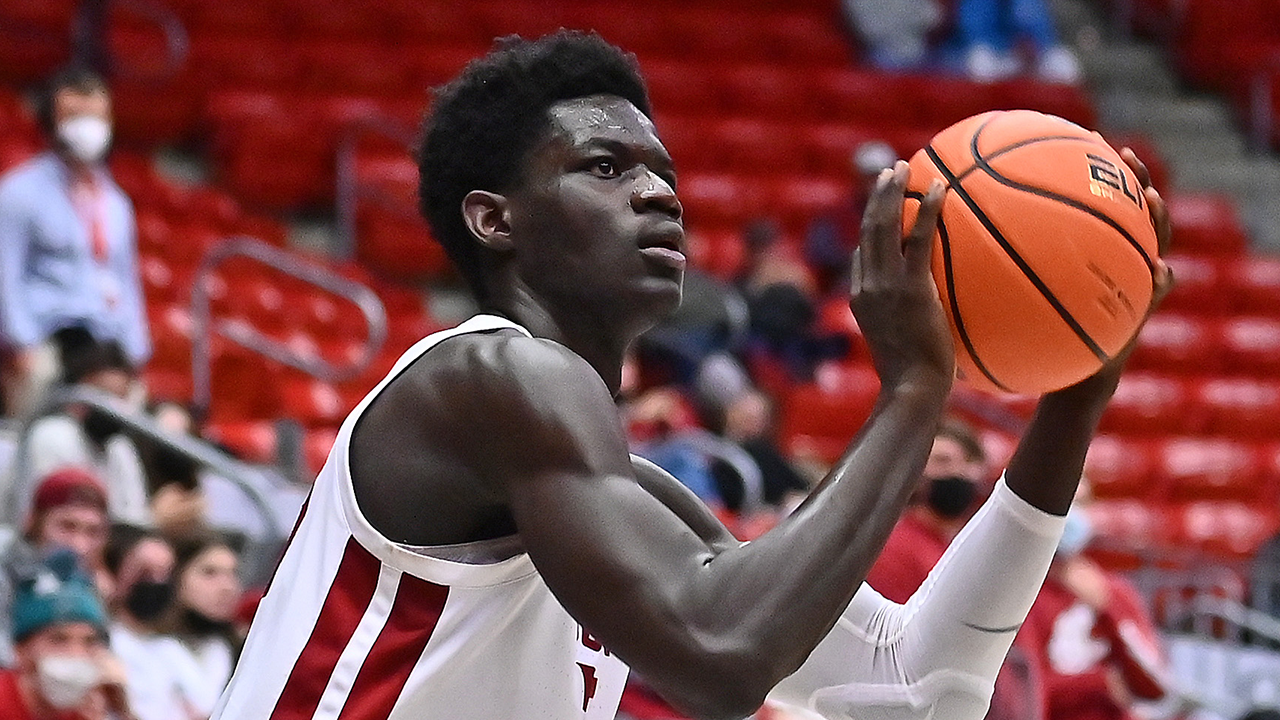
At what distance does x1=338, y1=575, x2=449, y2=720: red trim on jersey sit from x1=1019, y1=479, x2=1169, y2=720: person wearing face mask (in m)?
3.91

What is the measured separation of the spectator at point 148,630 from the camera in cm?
496

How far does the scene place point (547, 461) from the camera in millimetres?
1991

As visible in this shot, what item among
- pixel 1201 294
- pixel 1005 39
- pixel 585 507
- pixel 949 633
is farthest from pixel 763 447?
pixel 1005 39

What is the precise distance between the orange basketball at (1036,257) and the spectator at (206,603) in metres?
3.39

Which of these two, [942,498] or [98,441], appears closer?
[942,498]

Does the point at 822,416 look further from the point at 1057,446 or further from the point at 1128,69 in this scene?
the point at 1057,446

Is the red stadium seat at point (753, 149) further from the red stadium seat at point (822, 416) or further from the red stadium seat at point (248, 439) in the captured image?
the red stadium seat at point (248, 439)

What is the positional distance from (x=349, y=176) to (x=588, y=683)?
325 inches

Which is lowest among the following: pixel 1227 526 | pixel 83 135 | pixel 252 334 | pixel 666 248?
pixel 1227 526

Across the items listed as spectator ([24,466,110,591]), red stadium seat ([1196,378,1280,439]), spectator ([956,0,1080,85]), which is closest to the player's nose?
spectator ([24,466,110,591])

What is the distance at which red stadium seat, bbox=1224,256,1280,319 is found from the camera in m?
11.5

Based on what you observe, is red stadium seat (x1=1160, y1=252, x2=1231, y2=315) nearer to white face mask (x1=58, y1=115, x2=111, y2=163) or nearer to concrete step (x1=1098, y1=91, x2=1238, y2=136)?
concrete step (x1=1098, y1=91, x2=1238, y2=136)

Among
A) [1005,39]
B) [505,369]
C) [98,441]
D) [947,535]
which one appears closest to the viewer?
[505,369]

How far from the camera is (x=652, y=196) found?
7.25ft
